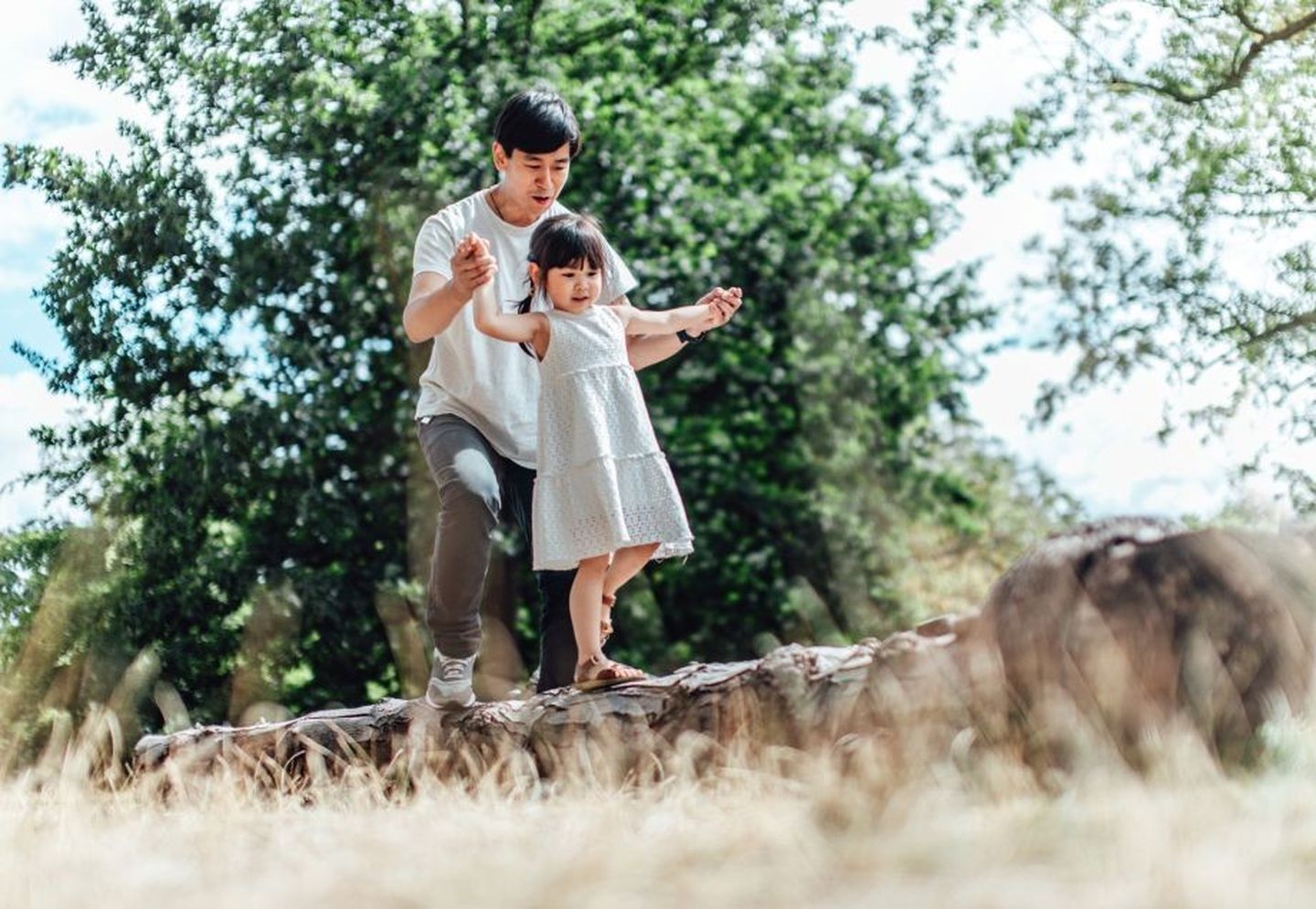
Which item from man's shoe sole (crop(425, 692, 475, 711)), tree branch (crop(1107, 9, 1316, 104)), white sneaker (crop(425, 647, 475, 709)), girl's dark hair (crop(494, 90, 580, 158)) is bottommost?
man's shoe sole (crop(425, 692, 475, 711))

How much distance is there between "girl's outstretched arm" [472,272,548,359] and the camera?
403 centimetres

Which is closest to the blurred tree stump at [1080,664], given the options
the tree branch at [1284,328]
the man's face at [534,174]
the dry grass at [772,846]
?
the dry grass at [772,846]

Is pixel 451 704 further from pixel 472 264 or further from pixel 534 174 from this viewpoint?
pixel 534 174

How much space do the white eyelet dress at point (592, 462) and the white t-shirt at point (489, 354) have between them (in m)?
0.16

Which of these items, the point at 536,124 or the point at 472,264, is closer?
the point at 472,264

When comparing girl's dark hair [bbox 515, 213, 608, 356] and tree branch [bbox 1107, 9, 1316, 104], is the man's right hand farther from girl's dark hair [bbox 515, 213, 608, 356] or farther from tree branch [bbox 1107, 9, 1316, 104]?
tree branch [bbox 1107, 9, 1316, 104]

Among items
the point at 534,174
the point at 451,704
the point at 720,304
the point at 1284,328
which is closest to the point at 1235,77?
the point at 1284,328

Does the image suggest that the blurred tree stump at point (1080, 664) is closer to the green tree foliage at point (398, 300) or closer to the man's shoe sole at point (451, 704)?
the man's shoe sole at point (451, 704)

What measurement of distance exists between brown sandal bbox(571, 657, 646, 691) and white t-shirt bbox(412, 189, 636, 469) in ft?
1.93

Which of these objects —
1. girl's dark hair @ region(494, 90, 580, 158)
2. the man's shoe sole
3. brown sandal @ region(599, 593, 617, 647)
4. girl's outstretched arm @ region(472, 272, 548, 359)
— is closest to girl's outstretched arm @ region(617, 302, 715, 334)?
girl's outstretched arm @ region(472, 272, 548, 359)

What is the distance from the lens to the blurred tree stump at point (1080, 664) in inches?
135

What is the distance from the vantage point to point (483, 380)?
4.34 meters

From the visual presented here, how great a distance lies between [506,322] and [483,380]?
0.28 metres

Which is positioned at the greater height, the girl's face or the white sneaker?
the girl's face
